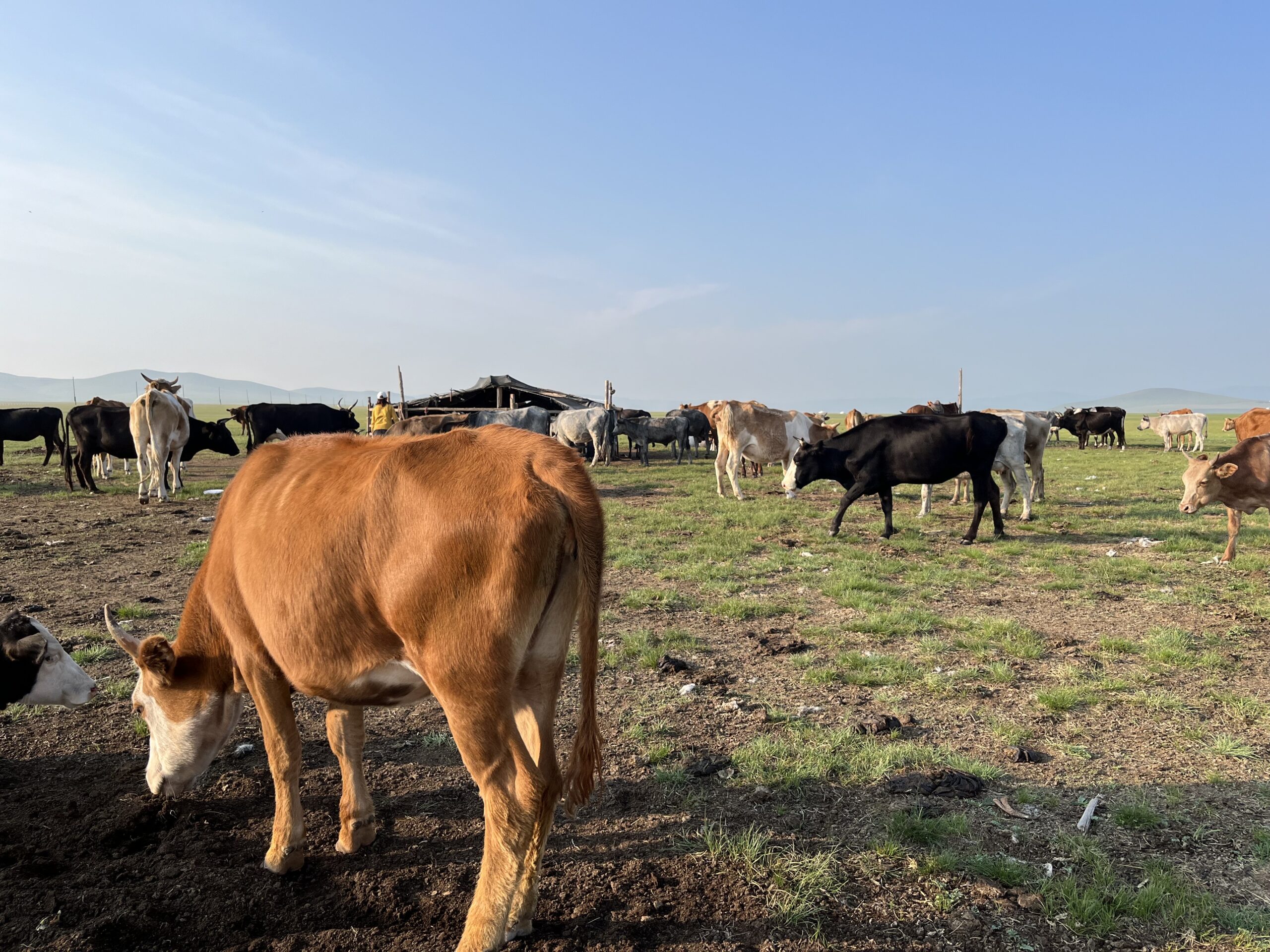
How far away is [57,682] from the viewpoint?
393 cm

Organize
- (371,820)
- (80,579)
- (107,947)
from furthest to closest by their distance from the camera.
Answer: (80,579)
(371,820)
(107,947)

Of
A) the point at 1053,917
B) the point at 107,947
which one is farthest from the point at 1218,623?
the point at 107,947

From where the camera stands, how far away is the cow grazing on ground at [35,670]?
12.5ft

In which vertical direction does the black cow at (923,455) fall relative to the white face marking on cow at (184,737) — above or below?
above

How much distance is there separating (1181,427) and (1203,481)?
3017cm

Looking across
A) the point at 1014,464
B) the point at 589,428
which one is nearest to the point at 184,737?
the point at 1014,464

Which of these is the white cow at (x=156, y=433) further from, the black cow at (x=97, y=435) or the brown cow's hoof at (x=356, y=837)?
the brown cow's hoof at (x=356, y=837)

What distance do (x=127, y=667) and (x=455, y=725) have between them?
471 cm

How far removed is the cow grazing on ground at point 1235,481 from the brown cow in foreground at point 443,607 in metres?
10.5

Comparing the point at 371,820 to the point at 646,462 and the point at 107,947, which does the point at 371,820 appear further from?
the point at 646,462

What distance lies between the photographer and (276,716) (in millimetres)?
2900

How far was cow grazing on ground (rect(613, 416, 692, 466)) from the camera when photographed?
26.8 metres

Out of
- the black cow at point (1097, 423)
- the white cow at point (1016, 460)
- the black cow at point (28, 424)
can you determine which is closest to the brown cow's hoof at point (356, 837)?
the white cow at point (1016, 460)

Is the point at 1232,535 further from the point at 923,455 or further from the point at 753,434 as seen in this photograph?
the point at 753,434
